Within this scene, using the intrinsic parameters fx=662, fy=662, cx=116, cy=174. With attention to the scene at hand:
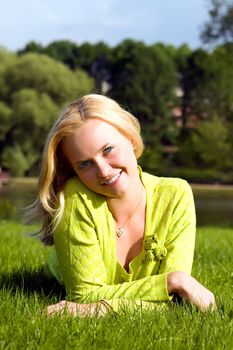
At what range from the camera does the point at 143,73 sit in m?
50.6

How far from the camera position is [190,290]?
256 cm

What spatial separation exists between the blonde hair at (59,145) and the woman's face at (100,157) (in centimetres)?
4

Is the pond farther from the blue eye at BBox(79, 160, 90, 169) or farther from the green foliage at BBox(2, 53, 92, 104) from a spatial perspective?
the green foliage at BBox(2, 53, 92, 104)

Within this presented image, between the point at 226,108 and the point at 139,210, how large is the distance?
1726 inches

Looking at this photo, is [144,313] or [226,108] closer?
[144,313]

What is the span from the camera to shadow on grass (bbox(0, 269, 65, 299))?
3010mm

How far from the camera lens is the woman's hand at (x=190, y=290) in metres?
2.56

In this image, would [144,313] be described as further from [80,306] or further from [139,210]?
[139,210]

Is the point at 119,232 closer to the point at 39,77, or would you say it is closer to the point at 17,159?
the point at 17,159

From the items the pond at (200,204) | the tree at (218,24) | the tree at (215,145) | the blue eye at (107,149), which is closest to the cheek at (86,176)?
the blue eye at (107,149)

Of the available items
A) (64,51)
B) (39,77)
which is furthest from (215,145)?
(64,51)

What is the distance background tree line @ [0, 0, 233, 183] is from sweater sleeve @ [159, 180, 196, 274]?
18110 millimetres

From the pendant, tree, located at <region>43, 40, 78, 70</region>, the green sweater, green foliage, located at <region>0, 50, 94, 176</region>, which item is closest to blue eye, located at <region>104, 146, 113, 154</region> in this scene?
the green sweater

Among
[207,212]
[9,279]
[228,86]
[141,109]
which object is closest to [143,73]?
[141,109]
